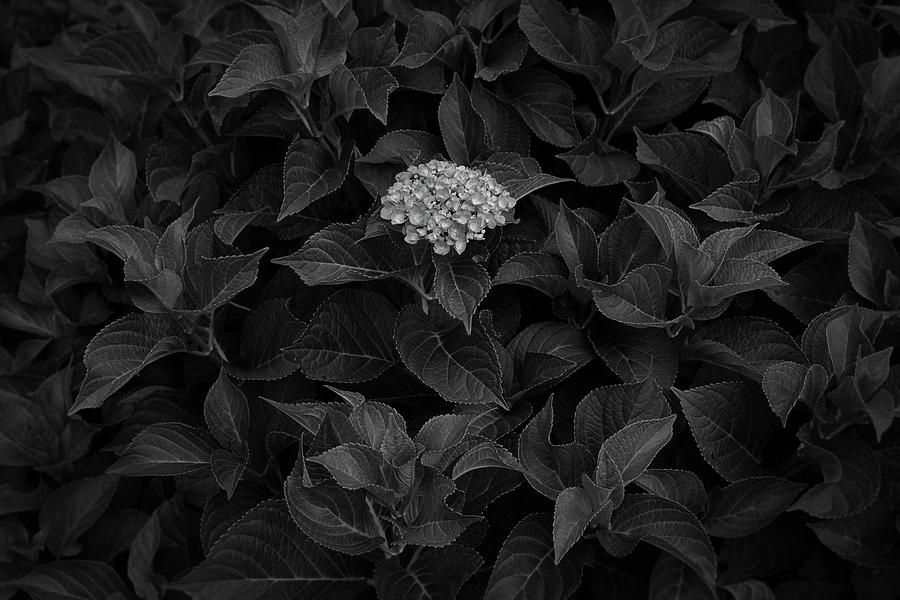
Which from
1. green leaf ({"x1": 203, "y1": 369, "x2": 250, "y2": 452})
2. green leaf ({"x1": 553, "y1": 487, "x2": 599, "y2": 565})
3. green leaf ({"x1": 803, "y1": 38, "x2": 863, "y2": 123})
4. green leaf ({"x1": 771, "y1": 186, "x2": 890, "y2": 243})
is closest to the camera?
green leaf ({"x1": 553, "y1": 487, "x2": 599, "y2": 565})

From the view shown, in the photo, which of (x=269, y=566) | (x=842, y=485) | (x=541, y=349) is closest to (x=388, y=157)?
(x=541, y=349)

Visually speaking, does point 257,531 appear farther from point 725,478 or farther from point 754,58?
point 754,58

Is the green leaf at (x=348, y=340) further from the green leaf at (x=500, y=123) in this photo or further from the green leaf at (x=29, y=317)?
the green leaf at (x=29, y=317)

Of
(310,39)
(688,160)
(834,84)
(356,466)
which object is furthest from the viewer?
(834,84)

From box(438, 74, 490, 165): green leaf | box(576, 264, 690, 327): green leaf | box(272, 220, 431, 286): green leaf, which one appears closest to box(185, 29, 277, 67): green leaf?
box(438, 74, 490, 165): green leaf

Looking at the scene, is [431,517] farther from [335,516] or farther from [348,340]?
[348,340]

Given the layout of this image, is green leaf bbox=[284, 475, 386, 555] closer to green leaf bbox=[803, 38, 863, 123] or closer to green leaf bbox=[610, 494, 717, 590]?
green leaf bbox=[610, 494, 717, 590]
